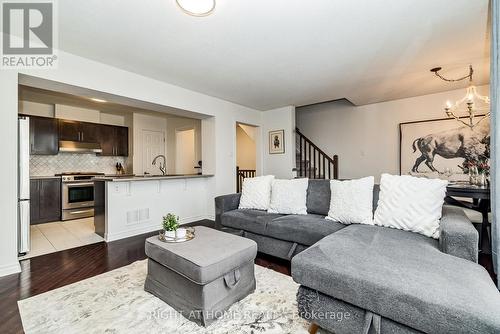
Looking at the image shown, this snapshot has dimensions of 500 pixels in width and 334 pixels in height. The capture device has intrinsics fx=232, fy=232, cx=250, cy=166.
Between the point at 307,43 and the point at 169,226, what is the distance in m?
2.39

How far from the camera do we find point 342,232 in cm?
197

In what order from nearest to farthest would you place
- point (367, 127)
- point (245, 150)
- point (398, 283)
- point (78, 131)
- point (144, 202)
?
point (398, 283) < point (144, 202) < point (78, 131) < point (367, 127) < point (245, 150)

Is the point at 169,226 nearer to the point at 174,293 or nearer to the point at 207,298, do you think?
the point at 174,293

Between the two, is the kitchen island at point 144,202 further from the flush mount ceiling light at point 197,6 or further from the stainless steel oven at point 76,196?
the flush mount ceiling light at point 197,6

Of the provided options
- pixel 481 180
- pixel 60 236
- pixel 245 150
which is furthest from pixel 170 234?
pixel 245 150

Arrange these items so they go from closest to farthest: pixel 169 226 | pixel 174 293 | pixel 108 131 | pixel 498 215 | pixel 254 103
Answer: pixel 498 215 < pixel 174 293 < pixel 169 226 < pixel 254 103 < pixel 108 131

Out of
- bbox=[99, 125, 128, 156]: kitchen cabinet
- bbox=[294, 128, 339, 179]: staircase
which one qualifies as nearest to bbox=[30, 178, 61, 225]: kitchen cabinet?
bbox=[99, 125, 128, 156]: kitchen cabinet

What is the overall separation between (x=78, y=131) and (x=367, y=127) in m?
6.51

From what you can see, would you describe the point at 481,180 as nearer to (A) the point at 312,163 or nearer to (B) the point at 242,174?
(A) the point at 312,163

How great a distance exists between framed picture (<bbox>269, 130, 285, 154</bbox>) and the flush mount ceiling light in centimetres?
366

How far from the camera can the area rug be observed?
4.99 feet

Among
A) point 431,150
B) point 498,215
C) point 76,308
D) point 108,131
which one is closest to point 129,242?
point 76,308

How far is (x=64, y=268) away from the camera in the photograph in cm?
246

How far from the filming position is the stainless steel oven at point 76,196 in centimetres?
464
